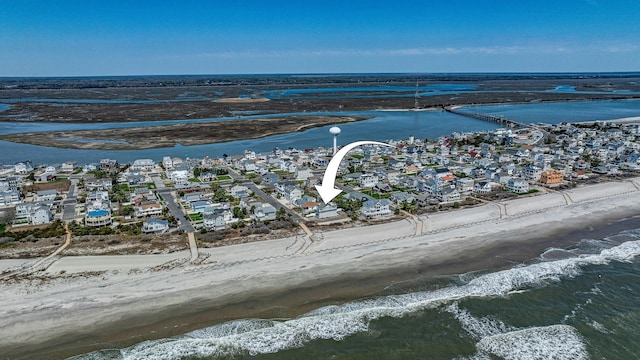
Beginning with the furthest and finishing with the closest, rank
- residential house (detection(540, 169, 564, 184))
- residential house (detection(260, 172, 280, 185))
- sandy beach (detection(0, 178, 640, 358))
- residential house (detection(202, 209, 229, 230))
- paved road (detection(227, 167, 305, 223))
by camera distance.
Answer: residential house (detection(260, 172, 280, 185)), residential house (detection(540, 169, 564, 184)), paved road (detection(227, 167, 305, 223)), residential house (detection(202, 209, 229, 230)), sandy beach (detection(0, 178, 640, 358))

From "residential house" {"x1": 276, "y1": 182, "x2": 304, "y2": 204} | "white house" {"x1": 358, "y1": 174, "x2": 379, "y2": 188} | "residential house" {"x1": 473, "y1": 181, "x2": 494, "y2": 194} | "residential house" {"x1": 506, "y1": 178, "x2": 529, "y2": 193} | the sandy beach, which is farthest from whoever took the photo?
"white house" {"x1": 358, "y1": 174, "x2": 379, "y2": 188}

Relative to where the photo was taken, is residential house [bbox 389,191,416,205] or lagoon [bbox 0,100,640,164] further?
lagoon [bbox 0,100,640,164]

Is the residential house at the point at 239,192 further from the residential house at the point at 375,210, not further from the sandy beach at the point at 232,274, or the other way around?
the residential house at the point at 375,210

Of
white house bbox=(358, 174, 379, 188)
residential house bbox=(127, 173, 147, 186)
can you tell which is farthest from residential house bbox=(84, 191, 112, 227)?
white house bbox=(358, 174, 379, 188)

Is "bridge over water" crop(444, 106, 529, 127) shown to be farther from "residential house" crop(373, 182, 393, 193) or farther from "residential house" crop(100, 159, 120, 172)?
"residential house" crop(100, 159, 120, 172)

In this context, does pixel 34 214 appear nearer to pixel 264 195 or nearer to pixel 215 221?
pixel 215 221

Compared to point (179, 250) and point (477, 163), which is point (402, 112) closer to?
point (477, 163)
